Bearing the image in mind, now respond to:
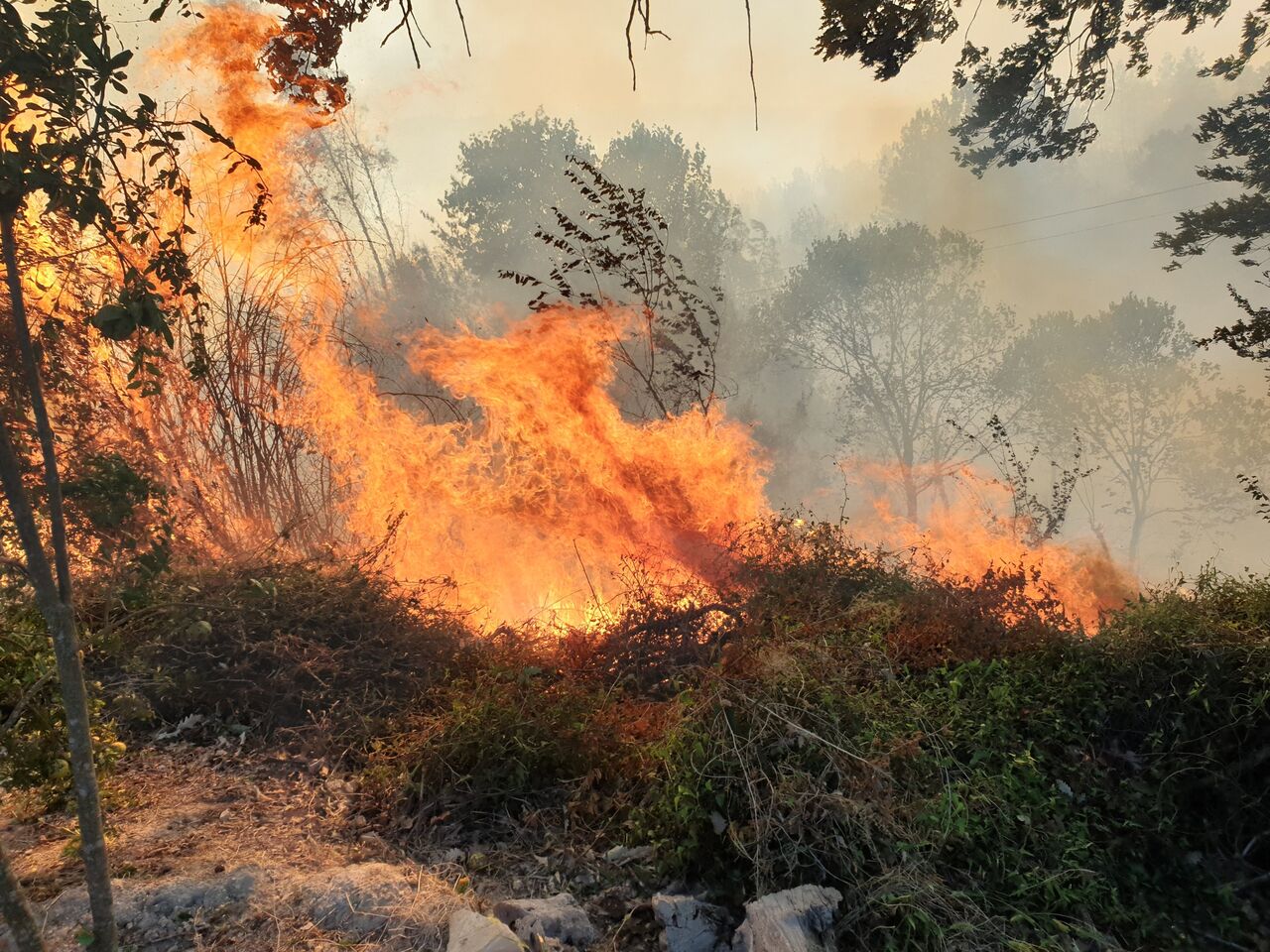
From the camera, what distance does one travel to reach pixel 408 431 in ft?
34.6

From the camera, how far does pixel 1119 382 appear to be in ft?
114

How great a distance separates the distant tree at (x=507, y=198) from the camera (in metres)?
38.0

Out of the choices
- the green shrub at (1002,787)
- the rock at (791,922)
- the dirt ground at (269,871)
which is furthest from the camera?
the green shrub at (1002,787)

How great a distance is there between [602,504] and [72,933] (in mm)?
7062

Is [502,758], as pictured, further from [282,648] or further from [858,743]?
[282,648]

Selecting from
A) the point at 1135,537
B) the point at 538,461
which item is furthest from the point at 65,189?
the point at 1135,537

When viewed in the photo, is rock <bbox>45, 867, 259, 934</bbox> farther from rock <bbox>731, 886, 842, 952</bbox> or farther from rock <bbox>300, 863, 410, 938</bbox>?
rock <bbox>731, 886, 842, 952</bbox>

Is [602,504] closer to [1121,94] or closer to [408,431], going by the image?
[408,431]

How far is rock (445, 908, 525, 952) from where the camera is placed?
2.93 meters

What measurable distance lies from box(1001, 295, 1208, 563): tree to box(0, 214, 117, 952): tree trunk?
39.2 metres

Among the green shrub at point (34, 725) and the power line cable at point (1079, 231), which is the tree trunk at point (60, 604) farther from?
the power line cable at point (1079, 231)

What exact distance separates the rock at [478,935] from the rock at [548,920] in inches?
5.8

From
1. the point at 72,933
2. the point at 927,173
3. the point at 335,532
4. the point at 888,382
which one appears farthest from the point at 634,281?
the point at 927,173

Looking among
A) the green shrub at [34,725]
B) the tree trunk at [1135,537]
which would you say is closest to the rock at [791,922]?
the green shrub at [34,725]
